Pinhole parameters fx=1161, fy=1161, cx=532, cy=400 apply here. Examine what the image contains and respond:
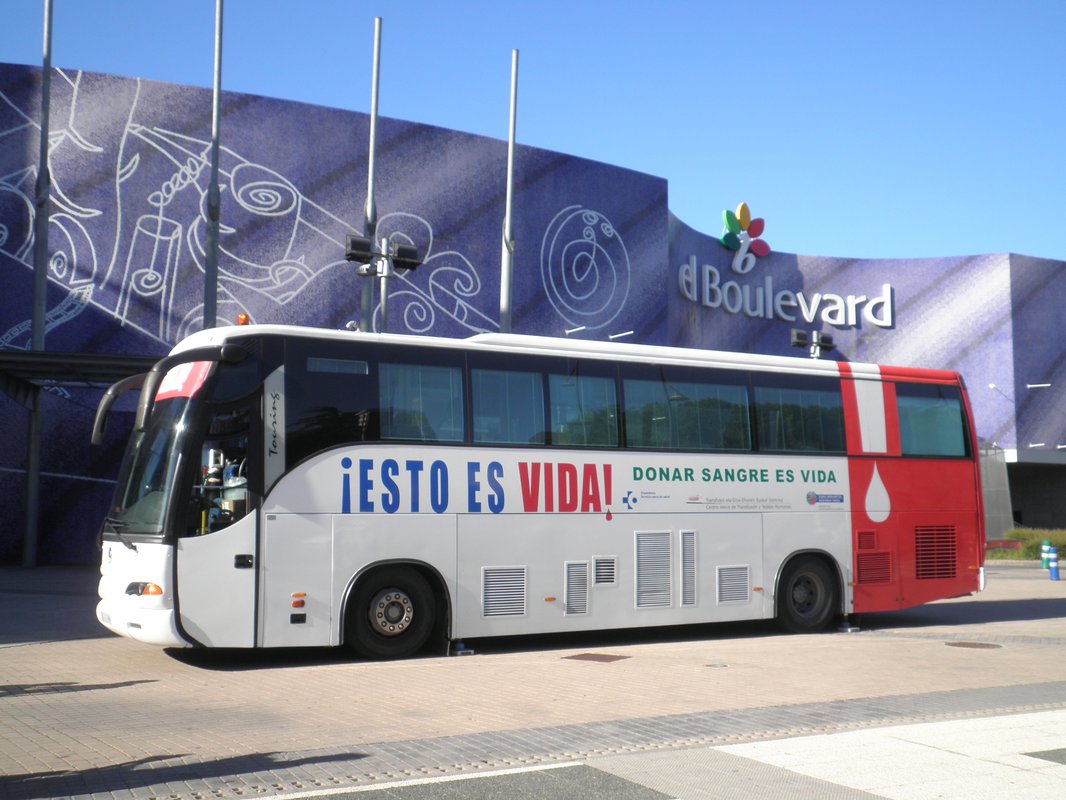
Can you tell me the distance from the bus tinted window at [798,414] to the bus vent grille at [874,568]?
5.38 ft

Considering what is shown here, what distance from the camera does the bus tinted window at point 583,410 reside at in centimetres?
1391

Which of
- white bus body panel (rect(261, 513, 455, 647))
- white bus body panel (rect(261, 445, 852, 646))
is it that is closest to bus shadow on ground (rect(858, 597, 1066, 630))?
white bus body panel (rect(261, 445, 852, 646))

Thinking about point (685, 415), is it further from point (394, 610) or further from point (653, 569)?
point (394, 610)

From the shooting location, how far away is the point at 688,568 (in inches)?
587

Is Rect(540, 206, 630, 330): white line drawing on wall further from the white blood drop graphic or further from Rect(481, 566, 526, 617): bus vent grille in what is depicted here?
Rect(481, 566, 526, 617): bus vent grille

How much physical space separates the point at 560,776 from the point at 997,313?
5083 centimetres

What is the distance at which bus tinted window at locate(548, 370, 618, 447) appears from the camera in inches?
547

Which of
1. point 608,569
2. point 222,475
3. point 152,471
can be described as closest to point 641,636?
point 608,569

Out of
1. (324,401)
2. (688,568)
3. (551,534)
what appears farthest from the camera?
(688,568)

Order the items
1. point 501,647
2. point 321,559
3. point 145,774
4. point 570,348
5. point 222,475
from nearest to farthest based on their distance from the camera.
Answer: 1. point 145,774
2. point 222,475
3. point 321,559
4. point 570,348
5. point 501,647

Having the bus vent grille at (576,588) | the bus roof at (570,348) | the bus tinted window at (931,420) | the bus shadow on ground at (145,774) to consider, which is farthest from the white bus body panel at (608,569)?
the bus shadow on ground at (145,774)

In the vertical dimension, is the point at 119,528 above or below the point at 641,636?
above

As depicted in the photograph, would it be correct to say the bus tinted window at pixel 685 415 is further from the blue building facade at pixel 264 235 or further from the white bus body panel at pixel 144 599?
the blue building facade at pixel 264 235

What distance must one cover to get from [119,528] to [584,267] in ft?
92.3
